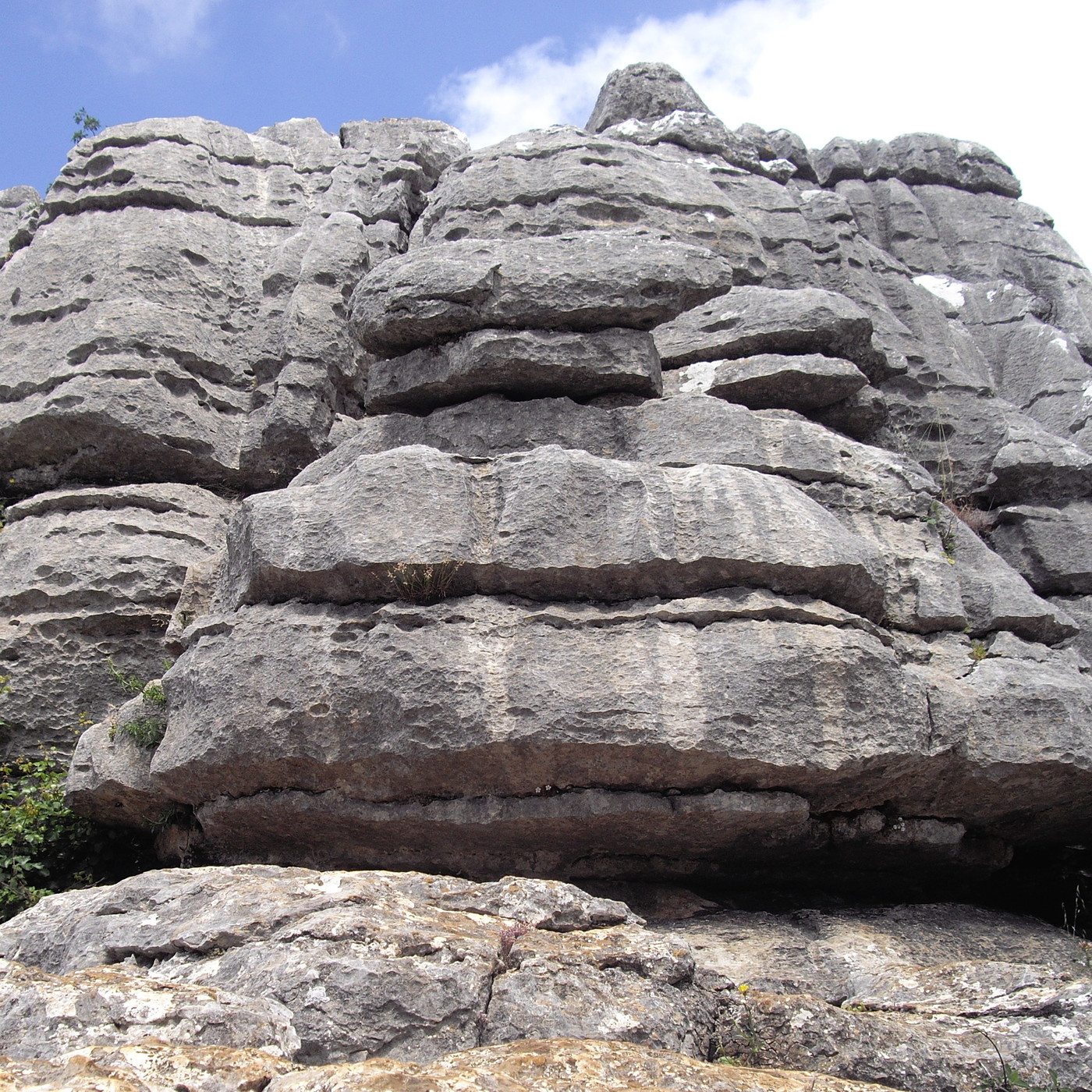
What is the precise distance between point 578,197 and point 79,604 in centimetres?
648

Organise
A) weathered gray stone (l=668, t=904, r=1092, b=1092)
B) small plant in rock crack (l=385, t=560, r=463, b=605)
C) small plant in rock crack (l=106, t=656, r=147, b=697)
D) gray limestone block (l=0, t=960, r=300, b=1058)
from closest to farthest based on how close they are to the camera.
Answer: gray limestone block (l=0, t=960, r=300, b=1058)
weathered gray stone (l=668, t=904, r=1092, b=1092)
small plant in rock crack (l=385, t=560, r=463, b=605)
small plant in rock crack (l=106, t=656, r=147, b=697)

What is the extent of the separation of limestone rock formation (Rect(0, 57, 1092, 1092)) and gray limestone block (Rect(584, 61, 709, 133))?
9.09 ft

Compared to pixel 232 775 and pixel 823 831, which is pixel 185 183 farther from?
pixel 823 831

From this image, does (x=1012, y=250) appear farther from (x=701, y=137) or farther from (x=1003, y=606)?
(x=1003, y=606)

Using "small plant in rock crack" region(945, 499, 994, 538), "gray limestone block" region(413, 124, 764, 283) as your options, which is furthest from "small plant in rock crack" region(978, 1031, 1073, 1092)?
"gray limestone block" region(413, 124, 764, 283)

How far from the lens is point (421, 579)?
6.61 m

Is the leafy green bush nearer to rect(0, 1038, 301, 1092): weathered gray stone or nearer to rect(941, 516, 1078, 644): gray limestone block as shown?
rect(0, 1038, 301, 1092): weathered gray stone

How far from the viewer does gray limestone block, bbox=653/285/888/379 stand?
941cm

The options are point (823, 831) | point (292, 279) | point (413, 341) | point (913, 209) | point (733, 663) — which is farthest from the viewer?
point (913, 209)

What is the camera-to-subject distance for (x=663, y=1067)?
349 cm

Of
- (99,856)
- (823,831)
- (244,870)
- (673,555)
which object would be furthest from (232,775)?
(823,831)

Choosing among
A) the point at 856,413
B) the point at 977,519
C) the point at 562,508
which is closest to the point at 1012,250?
the point at 977,519

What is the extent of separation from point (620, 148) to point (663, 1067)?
10542mm

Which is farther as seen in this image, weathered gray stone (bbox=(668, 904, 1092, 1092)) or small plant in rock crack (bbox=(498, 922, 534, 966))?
small plant in rock crack (bbox=(498, 922, 534, 966))
